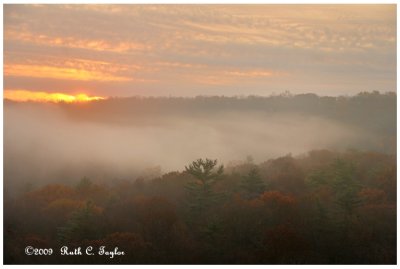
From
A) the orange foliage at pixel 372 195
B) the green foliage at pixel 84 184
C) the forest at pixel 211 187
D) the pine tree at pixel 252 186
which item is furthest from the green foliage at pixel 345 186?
the green foliage at pixel 84 184

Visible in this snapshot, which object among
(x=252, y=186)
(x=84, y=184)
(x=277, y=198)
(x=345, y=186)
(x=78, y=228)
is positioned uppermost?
Result: (x=84, y=184)

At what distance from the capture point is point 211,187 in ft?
92.9

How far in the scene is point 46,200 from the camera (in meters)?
29.4

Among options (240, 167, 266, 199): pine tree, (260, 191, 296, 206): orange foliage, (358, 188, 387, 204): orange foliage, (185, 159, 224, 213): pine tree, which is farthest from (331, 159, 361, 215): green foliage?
(185, 159, 224, 213): pine tree

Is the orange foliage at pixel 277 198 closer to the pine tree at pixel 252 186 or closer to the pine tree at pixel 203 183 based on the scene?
the pine tree at pixel 252 186

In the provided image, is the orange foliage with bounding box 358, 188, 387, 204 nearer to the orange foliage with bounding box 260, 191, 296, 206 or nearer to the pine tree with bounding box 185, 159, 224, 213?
the orange foliage with bounding box 260, 191, 296, 206

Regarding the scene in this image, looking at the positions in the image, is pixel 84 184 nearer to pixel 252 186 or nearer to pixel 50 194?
pixel 50 194

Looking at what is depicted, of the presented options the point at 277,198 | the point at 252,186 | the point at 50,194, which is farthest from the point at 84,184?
the point at 277,198

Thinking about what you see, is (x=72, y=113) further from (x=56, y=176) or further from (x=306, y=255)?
(x=306, y=255)

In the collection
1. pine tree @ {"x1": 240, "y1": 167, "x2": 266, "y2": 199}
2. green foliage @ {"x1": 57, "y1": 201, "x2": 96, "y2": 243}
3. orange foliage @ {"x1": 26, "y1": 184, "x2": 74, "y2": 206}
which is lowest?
green foliage @ {"x1": 57, "y1": 201, "x2": 96, "y2": 243}

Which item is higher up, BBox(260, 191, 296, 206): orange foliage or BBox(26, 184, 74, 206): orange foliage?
BBox(26, 184, 74, 206): orange foliage

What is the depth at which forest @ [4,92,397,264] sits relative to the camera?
2336cm

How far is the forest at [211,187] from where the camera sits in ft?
76.6

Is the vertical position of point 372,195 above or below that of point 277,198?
below
